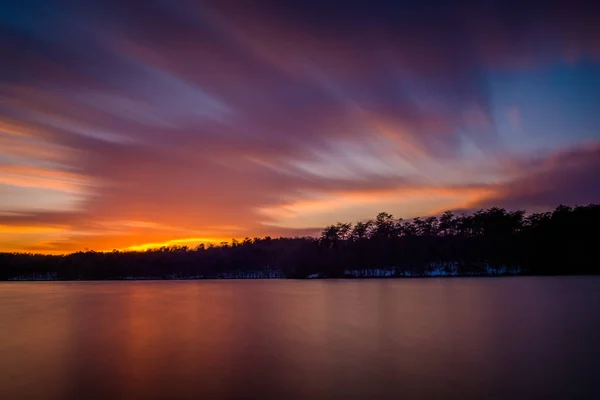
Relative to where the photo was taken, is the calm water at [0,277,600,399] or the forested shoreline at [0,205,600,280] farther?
the forested shoreline at [0,205,600,280]

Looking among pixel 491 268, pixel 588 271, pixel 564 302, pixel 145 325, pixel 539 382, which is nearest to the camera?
pixel 539 382

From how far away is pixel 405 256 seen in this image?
140125 mm

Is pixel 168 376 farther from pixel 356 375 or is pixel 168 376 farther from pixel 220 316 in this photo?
pixel 220 316

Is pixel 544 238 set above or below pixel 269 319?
above

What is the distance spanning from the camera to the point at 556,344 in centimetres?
1948

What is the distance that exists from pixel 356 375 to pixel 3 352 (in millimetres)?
16181

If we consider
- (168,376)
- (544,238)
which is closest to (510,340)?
(168,376)

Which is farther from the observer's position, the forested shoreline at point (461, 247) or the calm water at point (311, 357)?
the forested shoreline at point (461, 247)

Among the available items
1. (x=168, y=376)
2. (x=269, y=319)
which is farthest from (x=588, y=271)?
(x=168, y=376)

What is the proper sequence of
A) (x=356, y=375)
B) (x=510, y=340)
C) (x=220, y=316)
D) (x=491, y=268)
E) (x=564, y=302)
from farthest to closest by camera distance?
1. (x=491, y=268)
2. (x=564, y=302)
3. (x=220, y=316)
4. (x=510, y=340)
5. (x=356, y=375)

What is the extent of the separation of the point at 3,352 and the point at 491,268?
132862mm

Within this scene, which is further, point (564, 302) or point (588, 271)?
point (588, 271)

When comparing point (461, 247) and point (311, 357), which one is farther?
point (461, 247)

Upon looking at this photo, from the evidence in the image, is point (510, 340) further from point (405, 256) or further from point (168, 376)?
point (405, 256)
